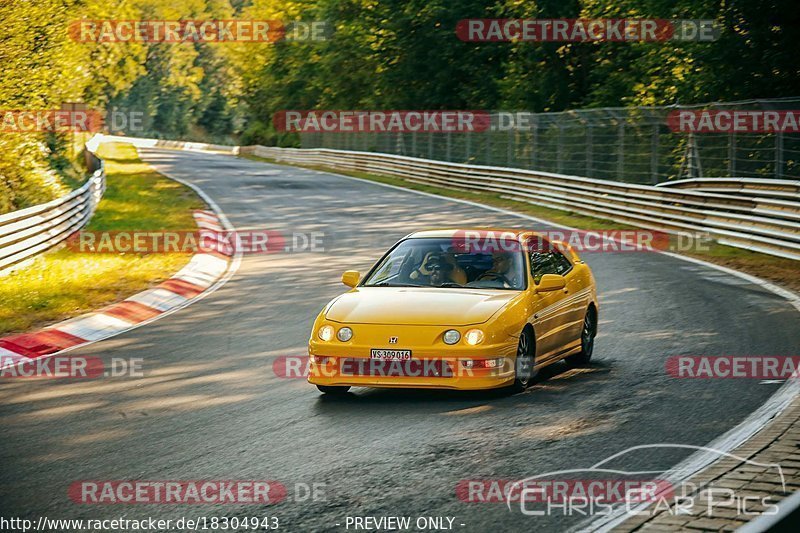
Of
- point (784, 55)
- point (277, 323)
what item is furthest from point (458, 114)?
point (277, 323)

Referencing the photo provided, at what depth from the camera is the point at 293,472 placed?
686 cm

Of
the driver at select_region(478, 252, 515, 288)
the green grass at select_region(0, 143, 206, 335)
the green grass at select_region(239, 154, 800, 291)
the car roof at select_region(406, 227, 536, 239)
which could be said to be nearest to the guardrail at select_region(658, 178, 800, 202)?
the green grass at select_region(239, 154, 800, 291)

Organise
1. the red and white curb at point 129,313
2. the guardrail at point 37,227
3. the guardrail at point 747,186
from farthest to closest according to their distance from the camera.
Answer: the guardrail at point 747,186
the guardrail at point 37,227
the red and white curb at point 129,313

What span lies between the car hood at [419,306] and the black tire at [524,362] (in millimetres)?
356

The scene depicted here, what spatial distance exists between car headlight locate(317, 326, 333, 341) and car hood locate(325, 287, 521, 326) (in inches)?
4.1

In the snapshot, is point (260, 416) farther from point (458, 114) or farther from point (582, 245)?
point (458, 114)

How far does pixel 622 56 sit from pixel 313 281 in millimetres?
27759

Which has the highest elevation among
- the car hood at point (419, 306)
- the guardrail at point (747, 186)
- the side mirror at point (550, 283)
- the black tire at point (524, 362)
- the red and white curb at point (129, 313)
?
the guardrail at point (747, 186)

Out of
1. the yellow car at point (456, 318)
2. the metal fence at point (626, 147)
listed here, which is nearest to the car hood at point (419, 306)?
the yellow car at point (456, 318)

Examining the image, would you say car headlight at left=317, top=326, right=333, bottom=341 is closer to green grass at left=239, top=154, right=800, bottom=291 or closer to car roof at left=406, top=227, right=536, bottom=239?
car roof at left=406, top=227, right=536, bottom=239

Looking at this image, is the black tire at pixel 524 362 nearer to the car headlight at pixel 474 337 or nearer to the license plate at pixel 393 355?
the car headlight at pixel 474 337

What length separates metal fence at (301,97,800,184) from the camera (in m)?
21.5

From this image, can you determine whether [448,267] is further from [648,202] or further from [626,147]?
[626,147]

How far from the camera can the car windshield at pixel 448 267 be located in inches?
400
